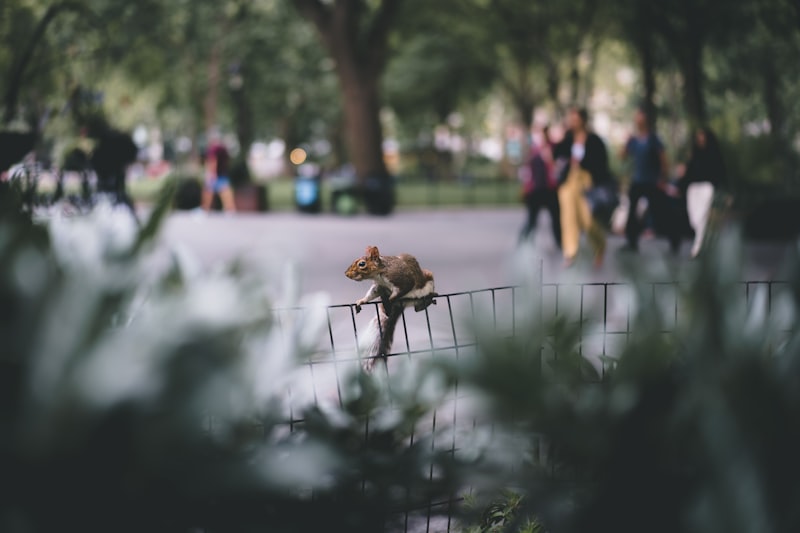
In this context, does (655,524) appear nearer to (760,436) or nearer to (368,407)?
(760,436)

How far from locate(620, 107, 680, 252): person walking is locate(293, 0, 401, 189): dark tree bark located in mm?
11318

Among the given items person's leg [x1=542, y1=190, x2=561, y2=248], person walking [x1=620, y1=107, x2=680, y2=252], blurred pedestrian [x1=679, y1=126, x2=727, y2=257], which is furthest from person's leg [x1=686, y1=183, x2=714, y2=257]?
person's leg [x1=542, y1=190, x2=561, y2=248]

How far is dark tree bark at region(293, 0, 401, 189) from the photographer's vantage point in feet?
81.6

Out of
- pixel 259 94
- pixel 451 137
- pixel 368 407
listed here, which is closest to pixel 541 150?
pixel 368 407

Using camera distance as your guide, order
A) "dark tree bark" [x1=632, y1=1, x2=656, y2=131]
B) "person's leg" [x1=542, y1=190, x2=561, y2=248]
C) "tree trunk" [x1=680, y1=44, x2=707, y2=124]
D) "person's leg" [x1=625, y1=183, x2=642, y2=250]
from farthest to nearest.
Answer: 1. "dark tree bark" [x1=632, y1=1, x2=656, y2=131]
2. "tree trunk" [x1=680, y1=44, x2=707, y2=124]
3. "person's leg" [x1=542, y1=190, x2=561, y2=248]
4. "person's leg" [x1=625, y1=183, x2=642, y2=250]

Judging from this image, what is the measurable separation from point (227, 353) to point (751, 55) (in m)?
17.8

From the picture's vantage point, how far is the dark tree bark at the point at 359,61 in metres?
24.9

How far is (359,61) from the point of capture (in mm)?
25344

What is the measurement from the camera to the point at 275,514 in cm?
143

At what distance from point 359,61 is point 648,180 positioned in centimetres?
1252

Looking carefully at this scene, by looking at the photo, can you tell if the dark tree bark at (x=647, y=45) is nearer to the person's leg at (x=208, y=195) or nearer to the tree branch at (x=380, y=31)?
the tree branch at (x=380, y=31)

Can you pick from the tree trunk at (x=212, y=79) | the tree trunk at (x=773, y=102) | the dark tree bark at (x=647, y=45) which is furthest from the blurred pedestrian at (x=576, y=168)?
the tree trunk at (x=212, y=79)

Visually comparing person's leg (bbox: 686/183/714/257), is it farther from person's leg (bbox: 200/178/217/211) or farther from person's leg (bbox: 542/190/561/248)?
person's leg (bbox: 200/178/217/211)

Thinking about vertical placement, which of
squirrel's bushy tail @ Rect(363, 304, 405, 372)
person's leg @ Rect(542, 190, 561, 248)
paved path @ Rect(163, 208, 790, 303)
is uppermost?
squirrel's bushy tail @ Rect(363, 304, 405, 372)
